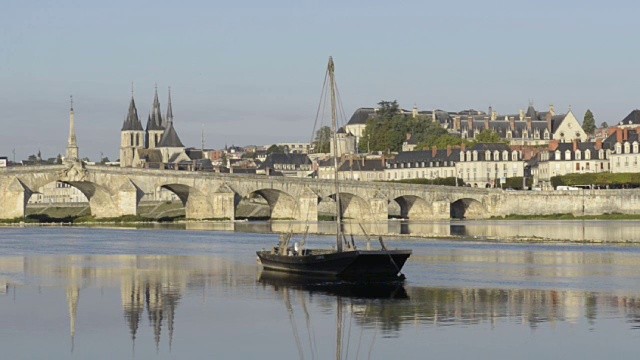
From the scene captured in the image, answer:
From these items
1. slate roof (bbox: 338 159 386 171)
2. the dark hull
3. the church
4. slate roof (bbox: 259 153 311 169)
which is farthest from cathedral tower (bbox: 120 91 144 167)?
the dark hull

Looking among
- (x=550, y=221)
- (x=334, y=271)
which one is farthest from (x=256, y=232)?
(x=334, y=271)

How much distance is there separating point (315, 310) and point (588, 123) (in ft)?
502

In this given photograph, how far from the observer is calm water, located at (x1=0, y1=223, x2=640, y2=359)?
29.1m

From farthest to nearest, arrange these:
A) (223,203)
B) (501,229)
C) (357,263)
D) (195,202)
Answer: (195,202)
(223,203)
(501,229)
(357,263)

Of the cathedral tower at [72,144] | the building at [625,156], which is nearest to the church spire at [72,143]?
the cathedral tower at [72,144]

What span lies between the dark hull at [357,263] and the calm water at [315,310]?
2.47 feet

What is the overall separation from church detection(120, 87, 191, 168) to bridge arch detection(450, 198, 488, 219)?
78037mm

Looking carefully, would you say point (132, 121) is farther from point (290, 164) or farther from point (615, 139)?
point (615, 139)

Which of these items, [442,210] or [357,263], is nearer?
A: [357,263]

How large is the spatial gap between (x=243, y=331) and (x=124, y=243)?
39215 mm

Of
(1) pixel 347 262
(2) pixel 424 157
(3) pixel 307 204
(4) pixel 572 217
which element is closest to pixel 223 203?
(3) pixel 307 204

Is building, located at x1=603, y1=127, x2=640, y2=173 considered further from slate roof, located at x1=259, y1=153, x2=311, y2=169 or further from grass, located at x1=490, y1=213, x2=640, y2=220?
slate roof, located at x1=259, y1=153, x2=311, y2=169

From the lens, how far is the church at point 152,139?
609ft

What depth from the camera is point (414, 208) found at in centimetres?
11062
